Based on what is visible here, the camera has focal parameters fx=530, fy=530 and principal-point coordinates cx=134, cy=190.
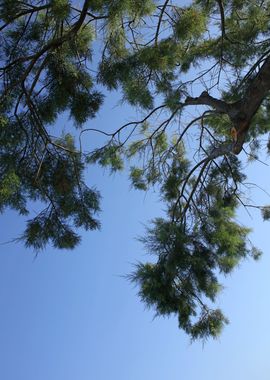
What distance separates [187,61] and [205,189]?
1.23 metres

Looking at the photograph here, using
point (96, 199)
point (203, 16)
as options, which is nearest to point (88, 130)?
point (96, 199)

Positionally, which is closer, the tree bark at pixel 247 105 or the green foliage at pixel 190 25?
the tree bark at pixel 247 105

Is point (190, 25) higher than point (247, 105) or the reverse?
higher

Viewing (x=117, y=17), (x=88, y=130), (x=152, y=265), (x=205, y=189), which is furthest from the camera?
(x=205, y=189)

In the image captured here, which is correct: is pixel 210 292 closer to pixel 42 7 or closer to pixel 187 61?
pixel 187 61

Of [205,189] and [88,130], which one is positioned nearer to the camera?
[88,130]

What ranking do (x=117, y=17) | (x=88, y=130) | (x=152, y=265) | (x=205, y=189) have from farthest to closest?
(x=205, y=189) → (x=88, y=130) → (x=152, y=265) → (x=117, y=17)

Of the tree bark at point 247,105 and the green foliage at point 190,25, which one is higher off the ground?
the green foliage at point 190,25

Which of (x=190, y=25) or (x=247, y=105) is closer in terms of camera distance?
(x=247, y=105)

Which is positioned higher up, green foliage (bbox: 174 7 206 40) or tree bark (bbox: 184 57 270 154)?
green foliage (bbox: 174 7 206 40)

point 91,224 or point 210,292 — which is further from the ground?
point 91,224

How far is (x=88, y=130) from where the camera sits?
434cm

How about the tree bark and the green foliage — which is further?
the green foliage

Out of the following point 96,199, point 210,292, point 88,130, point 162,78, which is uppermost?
point 162,78
